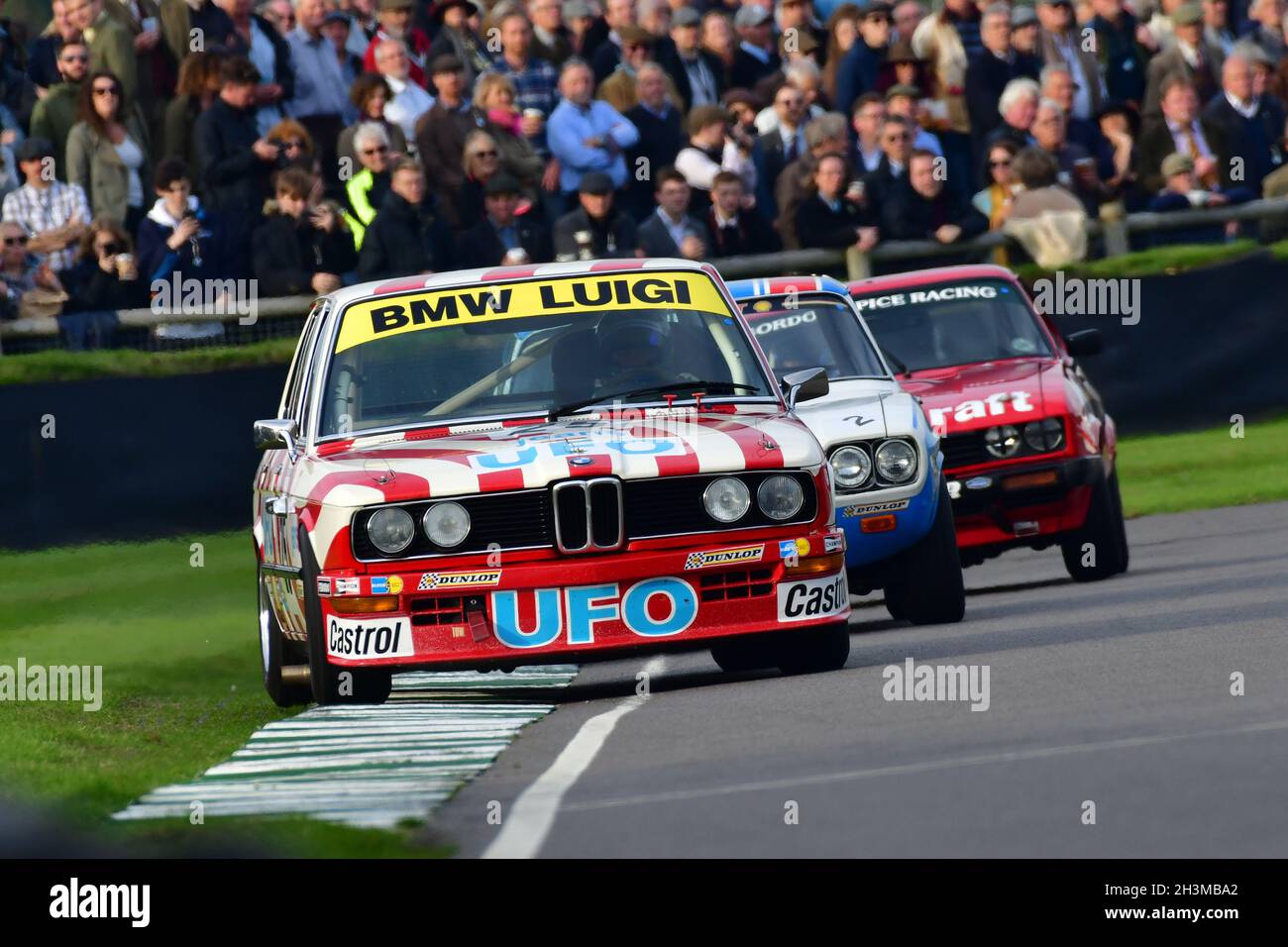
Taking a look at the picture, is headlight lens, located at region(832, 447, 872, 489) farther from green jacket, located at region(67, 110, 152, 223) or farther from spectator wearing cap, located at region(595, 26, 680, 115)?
spectator wearing cap, located at region(595, 26, 680, 115)

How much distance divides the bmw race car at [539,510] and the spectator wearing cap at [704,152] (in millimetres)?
8688

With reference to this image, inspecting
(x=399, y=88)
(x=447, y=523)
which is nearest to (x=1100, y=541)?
(x=447, y=523)

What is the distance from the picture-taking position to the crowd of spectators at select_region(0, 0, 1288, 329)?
17453 millimetres

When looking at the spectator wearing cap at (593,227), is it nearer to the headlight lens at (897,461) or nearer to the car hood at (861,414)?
the car hood at (861,414)

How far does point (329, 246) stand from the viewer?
17.8 m

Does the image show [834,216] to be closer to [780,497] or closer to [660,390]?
[660,390]

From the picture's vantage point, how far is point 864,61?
21016mm

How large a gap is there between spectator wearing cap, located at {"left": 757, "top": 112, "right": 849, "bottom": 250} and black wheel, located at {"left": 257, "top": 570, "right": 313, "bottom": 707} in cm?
875

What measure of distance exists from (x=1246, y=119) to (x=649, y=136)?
220 inches

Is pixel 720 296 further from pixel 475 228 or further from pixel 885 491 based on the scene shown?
pixel 475 228

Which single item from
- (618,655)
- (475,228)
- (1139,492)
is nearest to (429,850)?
(618,655)

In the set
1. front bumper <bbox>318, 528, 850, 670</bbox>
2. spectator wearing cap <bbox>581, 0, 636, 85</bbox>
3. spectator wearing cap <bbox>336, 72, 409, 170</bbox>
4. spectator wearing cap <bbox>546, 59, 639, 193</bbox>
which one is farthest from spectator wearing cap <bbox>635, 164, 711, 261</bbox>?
front bumper <bbox>318, 528, 850, 670</bbox>

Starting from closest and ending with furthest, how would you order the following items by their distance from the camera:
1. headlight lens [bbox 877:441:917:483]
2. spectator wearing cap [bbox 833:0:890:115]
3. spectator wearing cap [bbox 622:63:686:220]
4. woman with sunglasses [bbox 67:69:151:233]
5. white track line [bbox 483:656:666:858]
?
1. white track line [bbox 483:656:666:858]
2. headlight lens [bbox 877:441:917:483]
3. woman with sunglasses [bbox 67:69:151:233]
4. spectator wearing cap [bbox 622:63:686:220]
5. spectator wearing cap [bbox 833:0:890:115]

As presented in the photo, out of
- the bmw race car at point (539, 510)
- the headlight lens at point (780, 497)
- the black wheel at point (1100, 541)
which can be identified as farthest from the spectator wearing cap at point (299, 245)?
the headlight lens at point (780, 497)
